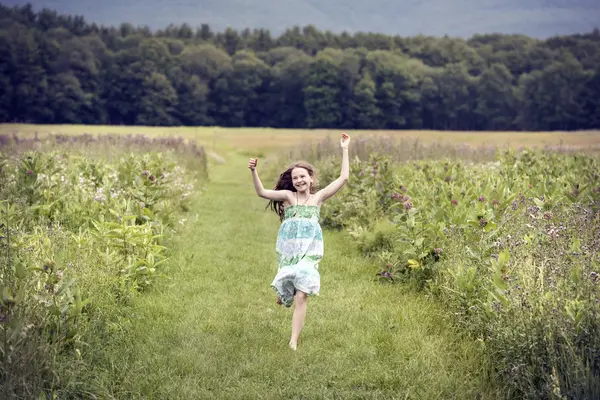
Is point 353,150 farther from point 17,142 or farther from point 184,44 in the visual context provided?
point 184,44

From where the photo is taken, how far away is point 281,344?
17.7 feet

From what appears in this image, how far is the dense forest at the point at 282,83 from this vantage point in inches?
2461

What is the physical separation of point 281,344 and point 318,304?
136 cm

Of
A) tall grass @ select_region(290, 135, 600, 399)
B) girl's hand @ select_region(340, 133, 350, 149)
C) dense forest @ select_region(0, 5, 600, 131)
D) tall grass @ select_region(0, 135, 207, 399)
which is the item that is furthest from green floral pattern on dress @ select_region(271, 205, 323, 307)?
dense forest @ select_region(0, 5, 600, 131)

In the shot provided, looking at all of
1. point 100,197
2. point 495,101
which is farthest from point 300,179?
point 495,101

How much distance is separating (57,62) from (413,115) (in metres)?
37.5

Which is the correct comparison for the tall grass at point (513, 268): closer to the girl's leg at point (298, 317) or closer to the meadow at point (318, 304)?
the meadow at point (318, 304)

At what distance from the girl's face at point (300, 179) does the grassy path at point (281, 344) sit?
4.31 ft

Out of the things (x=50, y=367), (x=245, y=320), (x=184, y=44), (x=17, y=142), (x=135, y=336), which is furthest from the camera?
(x=184, y=44)

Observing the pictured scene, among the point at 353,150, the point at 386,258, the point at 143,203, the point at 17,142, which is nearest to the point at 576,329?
the point at 386,258

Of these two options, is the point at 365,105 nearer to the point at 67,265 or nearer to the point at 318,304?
the point at 318,304

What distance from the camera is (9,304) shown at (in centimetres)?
388

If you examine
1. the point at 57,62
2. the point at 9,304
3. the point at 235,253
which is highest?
the point at 57,62

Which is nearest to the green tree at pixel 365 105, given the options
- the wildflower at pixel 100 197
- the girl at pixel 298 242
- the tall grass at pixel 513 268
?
the tall grass at pixel 513 268
